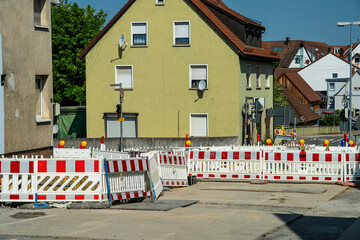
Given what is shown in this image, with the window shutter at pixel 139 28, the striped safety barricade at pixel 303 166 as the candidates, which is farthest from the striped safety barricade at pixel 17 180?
the window shutter at pixel 139 28

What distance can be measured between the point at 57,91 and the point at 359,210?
50.6 meters

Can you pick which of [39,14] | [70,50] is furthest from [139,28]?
[39,14]

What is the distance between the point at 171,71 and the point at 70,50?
796 inches

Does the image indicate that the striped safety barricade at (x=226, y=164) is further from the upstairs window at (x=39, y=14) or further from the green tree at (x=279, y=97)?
the green tree at (x=279, y=97)

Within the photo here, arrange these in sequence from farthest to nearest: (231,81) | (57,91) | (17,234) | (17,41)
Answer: (57,91), (231,81), (17,41), (17,234)

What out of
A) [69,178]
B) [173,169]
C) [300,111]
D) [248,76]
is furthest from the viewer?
[300,111]

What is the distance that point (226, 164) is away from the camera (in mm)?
24016

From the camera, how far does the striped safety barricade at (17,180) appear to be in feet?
51.1

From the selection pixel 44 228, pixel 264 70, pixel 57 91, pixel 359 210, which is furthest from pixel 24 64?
pixel 57 91

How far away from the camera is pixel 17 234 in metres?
11.6

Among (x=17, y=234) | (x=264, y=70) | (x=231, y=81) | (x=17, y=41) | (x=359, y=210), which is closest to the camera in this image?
(x=17, y=234)

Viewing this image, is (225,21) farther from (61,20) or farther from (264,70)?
(61,20)

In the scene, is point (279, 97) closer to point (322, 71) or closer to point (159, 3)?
point (322, 71)

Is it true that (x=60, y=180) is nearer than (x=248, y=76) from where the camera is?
Yes
